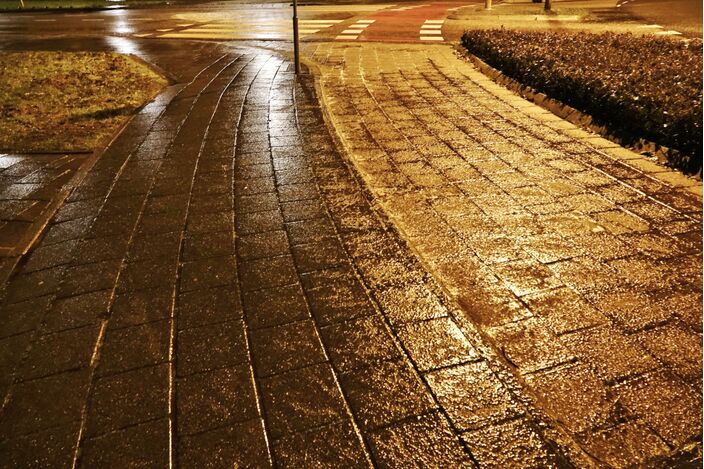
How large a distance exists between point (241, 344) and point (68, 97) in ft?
23.9

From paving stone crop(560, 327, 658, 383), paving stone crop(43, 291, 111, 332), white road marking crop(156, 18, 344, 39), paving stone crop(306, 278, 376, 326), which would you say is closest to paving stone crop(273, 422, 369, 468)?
paving stone crop(306, 278, 376, 326)

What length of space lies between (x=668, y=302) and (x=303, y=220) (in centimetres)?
275

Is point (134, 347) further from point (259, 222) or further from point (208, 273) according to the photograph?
point (259, 222)

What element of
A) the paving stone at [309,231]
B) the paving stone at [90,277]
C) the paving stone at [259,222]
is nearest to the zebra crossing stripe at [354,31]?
the paving stone at [259,222]

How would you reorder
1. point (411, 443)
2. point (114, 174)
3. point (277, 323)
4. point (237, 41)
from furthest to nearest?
point (237, 41), point (114, 174), point (277, 323), point (411, 443)

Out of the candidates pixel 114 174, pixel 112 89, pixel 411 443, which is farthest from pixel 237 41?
pixel 411 443

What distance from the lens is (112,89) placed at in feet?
27.6

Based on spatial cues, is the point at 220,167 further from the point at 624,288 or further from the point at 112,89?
the point at 112,89

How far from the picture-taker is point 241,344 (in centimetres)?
280

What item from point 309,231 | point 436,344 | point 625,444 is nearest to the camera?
point 625,444

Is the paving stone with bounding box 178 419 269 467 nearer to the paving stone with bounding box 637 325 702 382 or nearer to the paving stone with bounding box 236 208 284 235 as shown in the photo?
the paving stone with bounding box 236 208 284 235

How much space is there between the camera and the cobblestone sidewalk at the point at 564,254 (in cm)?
237

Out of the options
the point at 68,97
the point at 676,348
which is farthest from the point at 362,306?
the point at 68,97

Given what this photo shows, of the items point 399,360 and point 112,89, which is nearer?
point 399,360
